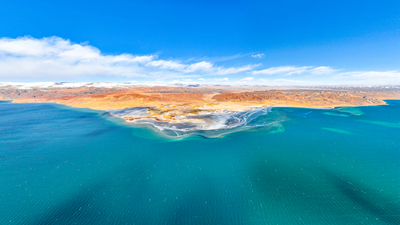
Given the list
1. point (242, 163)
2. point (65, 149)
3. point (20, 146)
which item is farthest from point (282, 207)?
point (20, 146)

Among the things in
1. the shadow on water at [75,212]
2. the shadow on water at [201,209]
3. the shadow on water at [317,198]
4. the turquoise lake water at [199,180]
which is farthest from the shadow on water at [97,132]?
the shadow on water at [317,198]

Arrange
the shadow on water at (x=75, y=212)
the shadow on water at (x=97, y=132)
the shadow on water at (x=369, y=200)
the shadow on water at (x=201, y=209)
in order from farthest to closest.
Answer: the shadow on water at (x=97, y=132)
the shadow on water at (x=369, y=200)
the shadow on water at (x=201, y=209)
the shadow on water at (x=75, y=212)

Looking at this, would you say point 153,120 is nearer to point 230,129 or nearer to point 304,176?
point 230,129

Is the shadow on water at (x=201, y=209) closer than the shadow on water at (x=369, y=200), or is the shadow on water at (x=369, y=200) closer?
the shadow on water at (x=201, y=209)

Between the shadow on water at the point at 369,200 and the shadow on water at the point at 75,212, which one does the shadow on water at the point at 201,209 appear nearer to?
the shadow on water at the point at 75,212

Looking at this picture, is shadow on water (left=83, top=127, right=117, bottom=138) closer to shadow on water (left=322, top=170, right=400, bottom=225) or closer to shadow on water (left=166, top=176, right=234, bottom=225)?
shadow on water (left=166, top=176, right=234, bottom=225)

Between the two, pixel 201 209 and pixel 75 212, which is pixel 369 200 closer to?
pixel 201 209

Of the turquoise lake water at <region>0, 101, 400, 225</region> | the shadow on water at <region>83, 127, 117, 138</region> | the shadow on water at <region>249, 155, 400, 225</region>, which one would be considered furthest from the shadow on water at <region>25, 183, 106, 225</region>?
the shadow on water at <region>83, 127, 117, 138</region>
